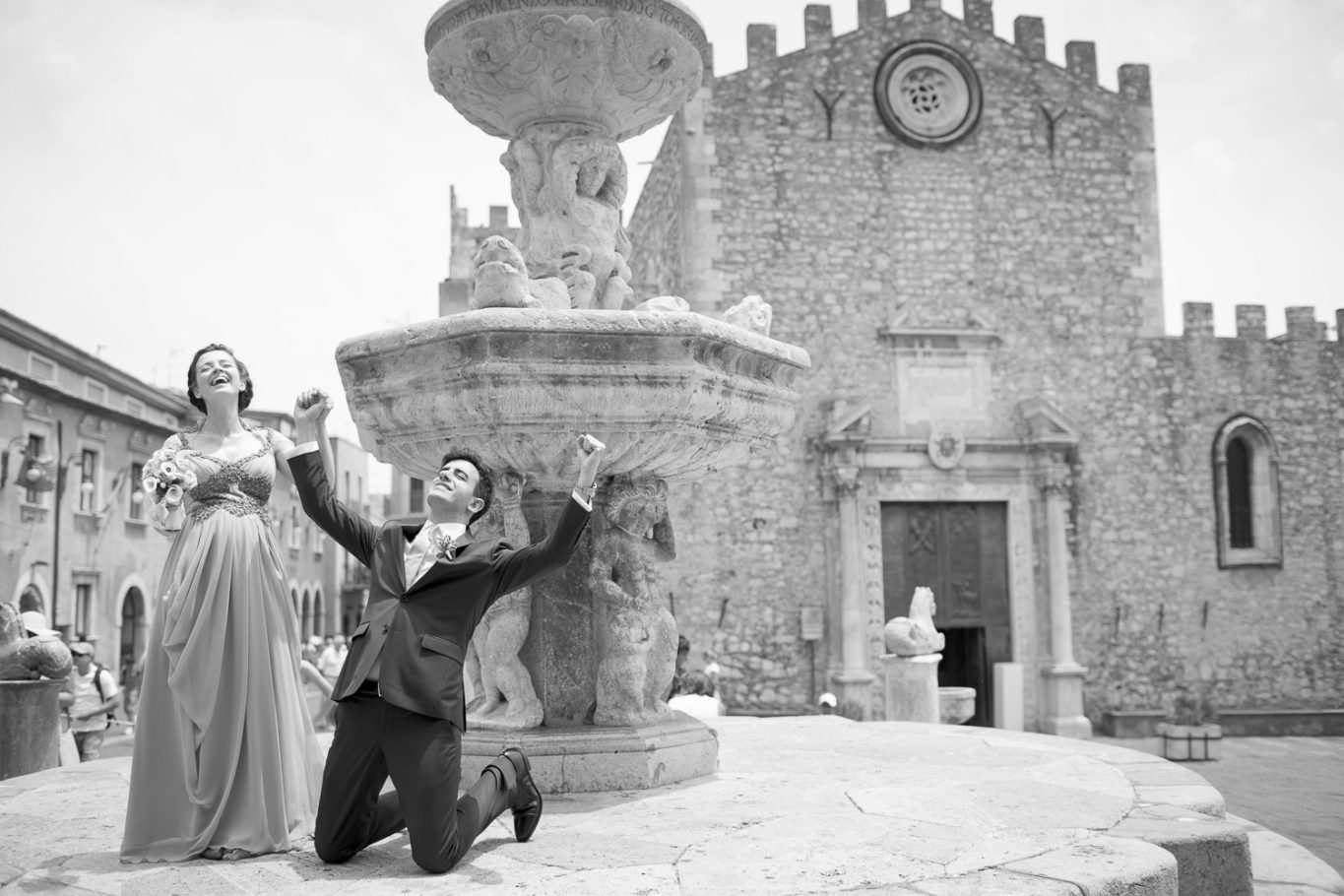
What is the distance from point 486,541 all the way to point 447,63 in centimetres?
257

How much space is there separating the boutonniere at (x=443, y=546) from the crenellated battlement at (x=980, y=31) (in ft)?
47.6

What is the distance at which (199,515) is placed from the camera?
3.69 meters

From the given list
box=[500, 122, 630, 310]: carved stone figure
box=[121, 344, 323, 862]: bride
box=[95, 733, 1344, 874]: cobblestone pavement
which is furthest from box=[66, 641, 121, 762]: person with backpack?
box=[121, 344, 323, 862]: bride

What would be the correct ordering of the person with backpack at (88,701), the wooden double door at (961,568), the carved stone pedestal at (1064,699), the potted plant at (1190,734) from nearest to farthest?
the person with backpack at (88,701) → the potted plant at (1190,734) → the carved stone pedestal at (1064,699) → the wooden double door at (961,568)

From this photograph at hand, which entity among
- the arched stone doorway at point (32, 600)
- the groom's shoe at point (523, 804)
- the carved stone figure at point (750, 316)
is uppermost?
the carved stone figure at point (750, 316)

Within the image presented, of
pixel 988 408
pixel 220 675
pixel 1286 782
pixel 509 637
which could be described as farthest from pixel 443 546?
pixel 988 408

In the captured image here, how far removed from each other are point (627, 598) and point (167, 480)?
1.79m

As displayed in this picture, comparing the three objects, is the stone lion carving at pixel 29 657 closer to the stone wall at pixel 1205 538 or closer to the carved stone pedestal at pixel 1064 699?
the carved stone pedestal at pixel 1064 699

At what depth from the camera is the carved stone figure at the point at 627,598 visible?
4617mm

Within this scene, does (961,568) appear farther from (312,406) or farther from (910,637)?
(312,406)

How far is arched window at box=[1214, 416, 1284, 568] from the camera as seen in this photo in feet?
56.7

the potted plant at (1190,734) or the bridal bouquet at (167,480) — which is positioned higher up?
the bridal bouquet at (167,480)

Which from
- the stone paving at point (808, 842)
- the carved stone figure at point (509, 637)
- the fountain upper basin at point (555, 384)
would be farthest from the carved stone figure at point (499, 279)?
the stone paving at point (808, 842)

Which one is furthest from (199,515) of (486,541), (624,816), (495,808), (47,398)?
(47,398)
